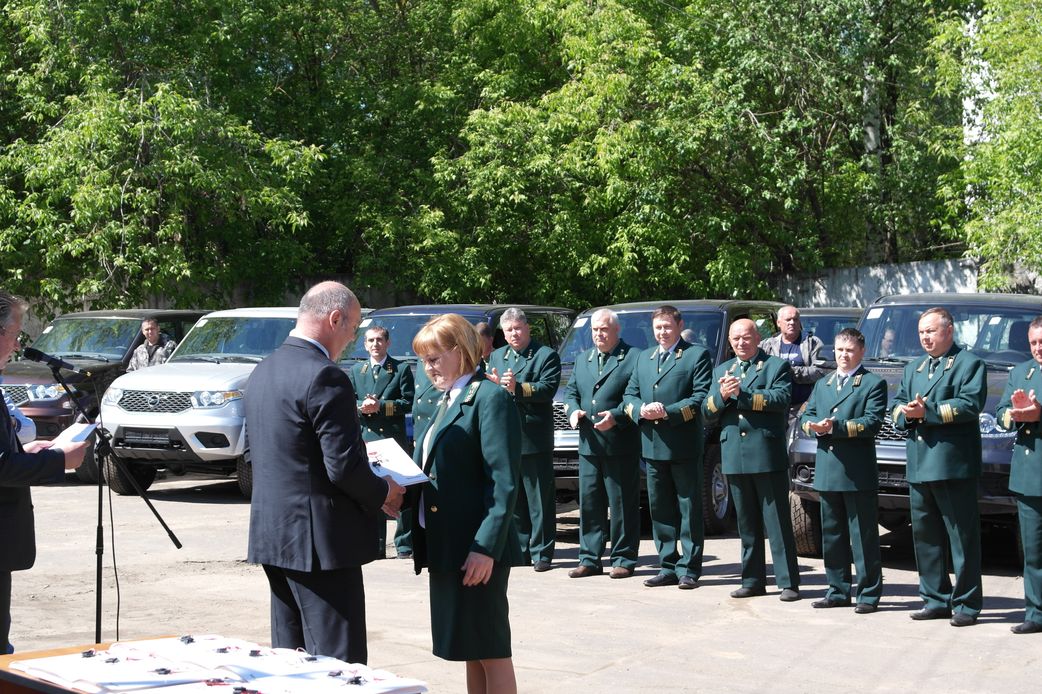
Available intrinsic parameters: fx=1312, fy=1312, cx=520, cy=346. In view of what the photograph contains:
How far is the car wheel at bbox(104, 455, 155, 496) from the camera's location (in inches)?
575

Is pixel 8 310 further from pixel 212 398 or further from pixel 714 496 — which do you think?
pixel 212 398

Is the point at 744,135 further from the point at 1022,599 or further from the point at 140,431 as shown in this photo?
the point at 1022,599

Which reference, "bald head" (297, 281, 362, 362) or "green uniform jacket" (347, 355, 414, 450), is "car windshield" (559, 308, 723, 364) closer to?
"green uniform jacket" (347, 355, 414, 450)

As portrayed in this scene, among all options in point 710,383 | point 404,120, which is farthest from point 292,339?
point 404,120

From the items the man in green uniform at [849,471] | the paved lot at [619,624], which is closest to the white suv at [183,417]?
the paved lot at [619,624]

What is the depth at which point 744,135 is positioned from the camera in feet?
76.7

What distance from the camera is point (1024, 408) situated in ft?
26.2

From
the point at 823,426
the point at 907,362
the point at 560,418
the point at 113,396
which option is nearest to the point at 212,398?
the point at 113,396

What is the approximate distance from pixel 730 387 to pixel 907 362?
230 centimetres

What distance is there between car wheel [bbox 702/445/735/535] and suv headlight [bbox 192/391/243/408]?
5182 mm

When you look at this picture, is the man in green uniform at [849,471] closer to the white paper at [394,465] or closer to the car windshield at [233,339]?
the white paper at [394,465]

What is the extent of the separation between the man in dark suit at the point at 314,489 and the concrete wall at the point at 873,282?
61.6ft

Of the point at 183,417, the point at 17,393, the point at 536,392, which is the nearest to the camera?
the point at 536,392

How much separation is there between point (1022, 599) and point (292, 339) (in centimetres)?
636
